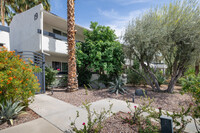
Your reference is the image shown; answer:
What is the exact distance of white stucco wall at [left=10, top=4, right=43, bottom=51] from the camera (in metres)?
9.22

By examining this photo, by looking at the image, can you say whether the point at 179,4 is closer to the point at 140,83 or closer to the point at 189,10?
the point at 189,10

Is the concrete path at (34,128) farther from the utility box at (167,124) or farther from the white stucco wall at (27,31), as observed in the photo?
the white stucco wall at (27,31)

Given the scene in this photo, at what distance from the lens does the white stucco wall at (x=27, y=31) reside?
9.22 meters

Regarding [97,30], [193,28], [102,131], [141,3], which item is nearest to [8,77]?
[102,131]

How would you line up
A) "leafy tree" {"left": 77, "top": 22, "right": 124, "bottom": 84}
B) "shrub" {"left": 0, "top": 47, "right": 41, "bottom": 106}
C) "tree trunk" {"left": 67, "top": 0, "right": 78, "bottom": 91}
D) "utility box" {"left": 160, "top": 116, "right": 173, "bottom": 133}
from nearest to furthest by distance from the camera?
"utility box" {"left": 160, "top": 116, "right": 173, "bottom": 133} → "shrub" {"left": 0, "top": 47, "right": 41, "bottom": 106} → "tree trunk" {"left": 67, "top": 0, "right": 78, "bottom": 91} → "leafy tree" {"left": 77, "top": 22, "right": 124, "bottom": 84}

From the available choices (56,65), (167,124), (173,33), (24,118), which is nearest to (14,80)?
(24,118)

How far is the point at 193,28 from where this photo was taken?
6.04 meters

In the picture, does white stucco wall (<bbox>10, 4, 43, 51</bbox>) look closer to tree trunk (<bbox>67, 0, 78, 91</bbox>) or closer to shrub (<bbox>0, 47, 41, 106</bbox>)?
tree trunk (<bbox>67, 0, 78, 91</bbox>)

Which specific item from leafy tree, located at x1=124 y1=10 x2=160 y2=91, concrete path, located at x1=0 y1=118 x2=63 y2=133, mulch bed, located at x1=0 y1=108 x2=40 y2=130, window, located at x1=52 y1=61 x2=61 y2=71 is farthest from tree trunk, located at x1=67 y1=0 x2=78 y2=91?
window, located at x1=52 y1=61 x2=61 y2=71

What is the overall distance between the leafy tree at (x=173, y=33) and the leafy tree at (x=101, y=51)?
1.80 meters

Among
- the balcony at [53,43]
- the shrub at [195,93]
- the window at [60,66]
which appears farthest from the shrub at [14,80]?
the window at [60,66]

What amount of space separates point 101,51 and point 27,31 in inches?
297

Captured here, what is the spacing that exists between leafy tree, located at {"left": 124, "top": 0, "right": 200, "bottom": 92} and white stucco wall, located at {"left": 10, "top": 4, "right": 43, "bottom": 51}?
7.55m

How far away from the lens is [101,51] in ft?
29.3
